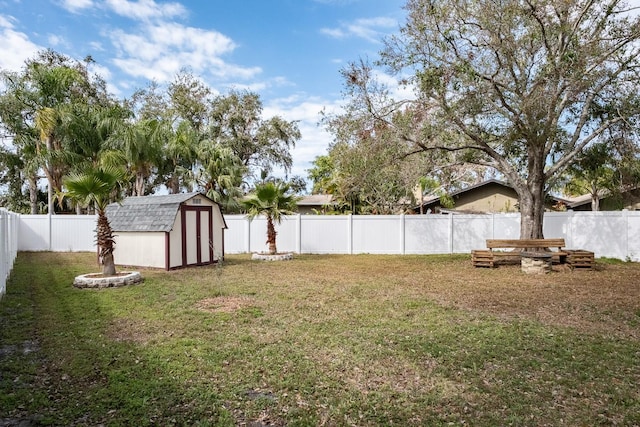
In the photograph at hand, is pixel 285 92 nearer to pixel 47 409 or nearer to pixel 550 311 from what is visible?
pixel 550 311

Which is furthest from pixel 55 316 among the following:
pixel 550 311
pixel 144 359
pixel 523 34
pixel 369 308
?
pixel 523 34

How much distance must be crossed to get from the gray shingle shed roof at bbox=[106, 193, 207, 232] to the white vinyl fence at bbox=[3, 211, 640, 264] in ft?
14.7

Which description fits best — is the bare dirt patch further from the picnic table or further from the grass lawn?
the picnic table

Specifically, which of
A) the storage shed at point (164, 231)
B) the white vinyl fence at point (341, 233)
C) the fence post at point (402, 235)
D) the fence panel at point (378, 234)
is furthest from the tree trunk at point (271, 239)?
the fence post at point (402, 235)

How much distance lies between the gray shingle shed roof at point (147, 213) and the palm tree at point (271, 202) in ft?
7.49

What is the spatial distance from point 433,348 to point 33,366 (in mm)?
4473

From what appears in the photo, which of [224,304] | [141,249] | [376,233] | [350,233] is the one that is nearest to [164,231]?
[141,249]

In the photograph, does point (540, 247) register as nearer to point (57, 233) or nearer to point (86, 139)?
point (57, 233)

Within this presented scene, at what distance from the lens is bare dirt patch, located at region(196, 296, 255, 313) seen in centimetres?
669

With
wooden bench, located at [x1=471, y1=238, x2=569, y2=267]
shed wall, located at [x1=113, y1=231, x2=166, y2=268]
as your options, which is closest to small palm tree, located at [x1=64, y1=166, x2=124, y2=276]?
shed wall, located at [x1=113, y1=231, x2=166, y2=268]

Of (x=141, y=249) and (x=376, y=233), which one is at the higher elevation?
(x=376, y=233)

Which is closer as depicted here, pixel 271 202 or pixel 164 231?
pixel 164 231

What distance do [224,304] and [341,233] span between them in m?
9.87

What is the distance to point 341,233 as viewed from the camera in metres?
16.5
